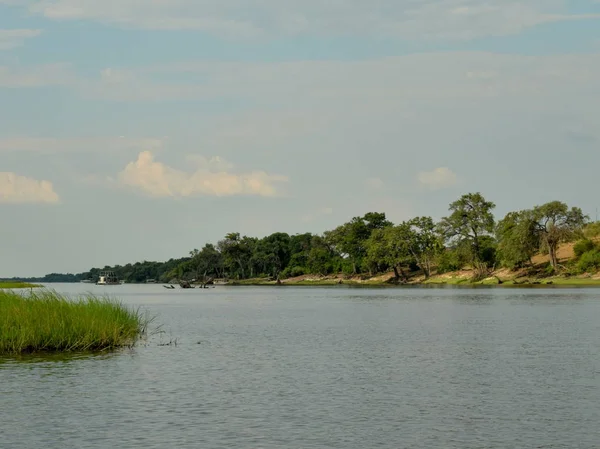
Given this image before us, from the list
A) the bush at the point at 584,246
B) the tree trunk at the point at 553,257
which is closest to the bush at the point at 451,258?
the tree trunk at the point at 553,257

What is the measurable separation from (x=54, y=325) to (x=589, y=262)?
14146 cm

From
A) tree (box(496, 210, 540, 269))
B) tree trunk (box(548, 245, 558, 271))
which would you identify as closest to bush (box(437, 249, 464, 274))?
tree (box(496, 210, 540, 269))

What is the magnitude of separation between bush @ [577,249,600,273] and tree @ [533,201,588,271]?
16.7 ft

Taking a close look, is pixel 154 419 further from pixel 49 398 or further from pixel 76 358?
pixel 76 358

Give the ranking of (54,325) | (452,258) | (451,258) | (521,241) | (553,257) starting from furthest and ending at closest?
(451,258) → (452,258) → (553,257) → (521,241) → (54,325)

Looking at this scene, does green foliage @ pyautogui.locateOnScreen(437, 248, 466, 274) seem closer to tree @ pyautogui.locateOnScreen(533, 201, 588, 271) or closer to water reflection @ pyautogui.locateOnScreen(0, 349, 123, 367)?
tree @ pyautogui.locateOnScreen(533, 201, 588, 271)

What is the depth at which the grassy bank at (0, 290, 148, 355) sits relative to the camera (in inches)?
1654

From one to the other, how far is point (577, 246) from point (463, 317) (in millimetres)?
104909

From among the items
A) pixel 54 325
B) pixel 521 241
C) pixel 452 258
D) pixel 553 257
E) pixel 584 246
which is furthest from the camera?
pixel 452 258

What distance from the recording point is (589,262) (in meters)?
165

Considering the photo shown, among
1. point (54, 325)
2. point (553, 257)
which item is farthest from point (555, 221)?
point (54, 325)

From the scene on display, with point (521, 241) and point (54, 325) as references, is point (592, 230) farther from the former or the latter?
point (54, 325)

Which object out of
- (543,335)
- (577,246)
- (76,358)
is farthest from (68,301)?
(577,246)

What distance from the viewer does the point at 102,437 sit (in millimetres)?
24188
